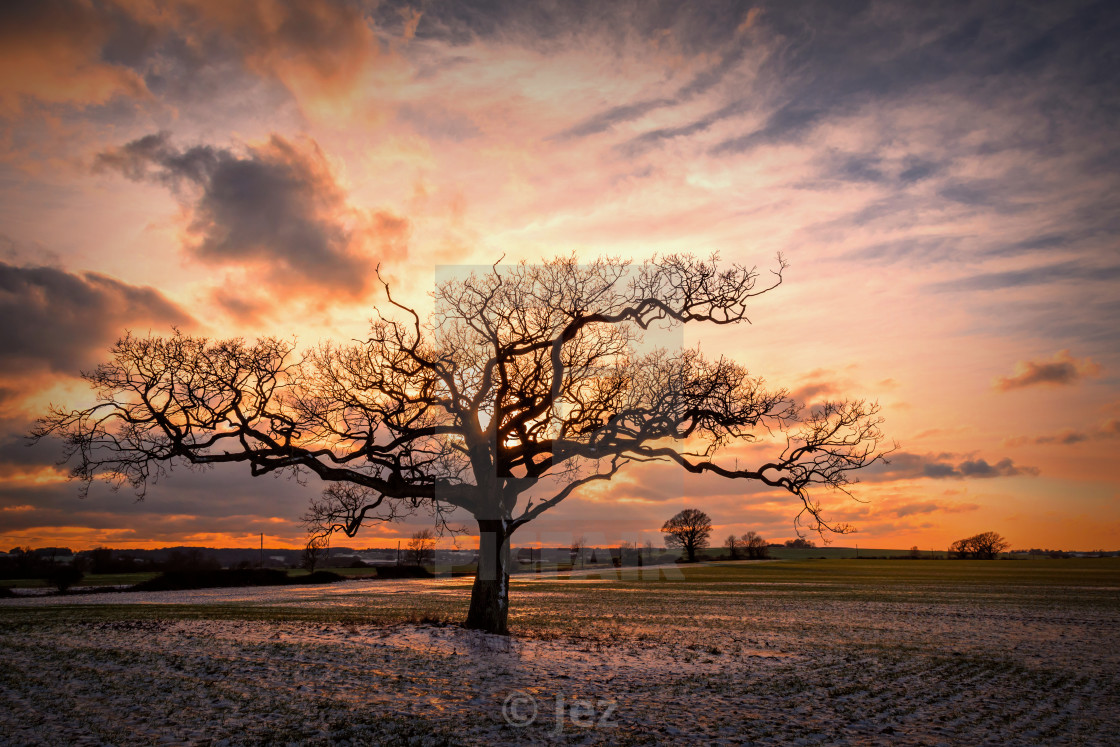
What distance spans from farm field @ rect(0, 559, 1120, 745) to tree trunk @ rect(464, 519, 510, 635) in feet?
3.38

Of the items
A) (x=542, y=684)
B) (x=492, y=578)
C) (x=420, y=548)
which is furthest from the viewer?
(x=420, y=548)

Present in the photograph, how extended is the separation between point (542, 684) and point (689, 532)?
404 ft

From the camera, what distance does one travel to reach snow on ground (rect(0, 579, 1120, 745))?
11188 mm

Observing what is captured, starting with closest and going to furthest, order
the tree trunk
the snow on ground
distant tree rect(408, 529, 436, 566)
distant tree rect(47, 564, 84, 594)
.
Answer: the snow on ground < the tree trunk < distant tree rect(47, 564, 84, 594) < distant tree rect(408, 529, 436, 566)

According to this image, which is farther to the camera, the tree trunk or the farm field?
the tree trunk

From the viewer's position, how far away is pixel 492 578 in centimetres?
2236

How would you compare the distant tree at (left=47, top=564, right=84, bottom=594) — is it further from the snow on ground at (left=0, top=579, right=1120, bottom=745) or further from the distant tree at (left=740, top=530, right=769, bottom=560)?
the distant tree at (left=740, top=530, right=769, bottom=560)

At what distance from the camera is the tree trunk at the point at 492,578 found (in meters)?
22.1

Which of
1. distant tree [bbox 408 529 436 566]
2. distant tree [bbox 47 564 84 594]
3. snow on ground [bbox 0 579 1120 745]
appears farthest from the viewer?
distant tree [bbox 408 529 436 566]

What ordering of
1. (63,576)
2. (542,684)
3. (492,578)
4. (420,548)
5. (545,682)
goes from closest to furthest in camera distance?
(542,684), (545,682), (492,578), (63,576), (420,548)

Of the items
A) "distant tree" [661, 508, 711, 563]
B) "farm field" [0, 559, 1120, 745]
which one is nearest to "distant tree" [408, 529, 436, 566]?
"distant tree" [661, 508, 711, 563]

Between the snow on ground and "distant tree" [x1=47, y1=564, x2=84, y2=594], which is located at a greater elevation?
the snow on ground

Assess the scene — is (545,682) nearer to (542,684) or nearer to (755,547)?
(542,684)

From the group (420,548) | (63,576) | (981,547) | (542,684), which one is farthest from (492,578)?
(981,547)
